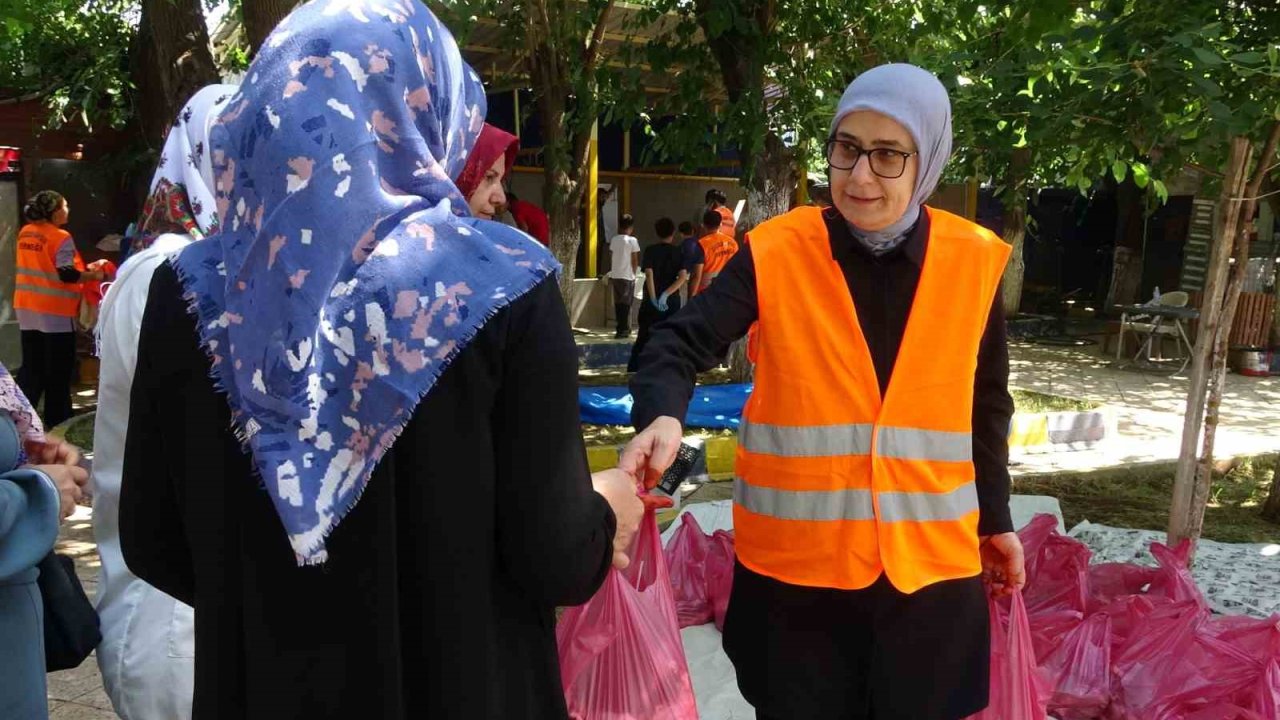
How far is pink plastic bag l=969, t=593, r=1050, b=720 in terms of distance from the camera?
2.27m

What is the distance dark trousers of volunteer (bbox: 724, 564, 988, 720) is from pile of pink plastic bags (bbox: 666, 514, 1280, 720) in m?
0.46

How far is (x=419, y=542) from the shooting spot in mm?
1212

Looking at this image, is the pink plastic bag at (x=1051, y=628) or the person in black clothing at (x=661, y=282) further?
the person in black clothing at (x=661, y=282)

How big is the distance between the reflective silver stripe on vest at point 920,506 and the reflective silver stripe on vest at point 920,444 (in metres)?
0.07

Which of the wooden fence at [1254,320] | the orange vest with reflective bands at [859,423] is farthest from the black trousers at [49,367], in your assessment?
the wooden fence at [1254,320]

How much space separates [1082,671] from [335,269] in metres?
2.65

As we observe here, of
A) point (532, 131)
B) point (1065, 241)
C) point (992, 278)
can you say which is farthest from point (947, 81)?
point (1065, 241)

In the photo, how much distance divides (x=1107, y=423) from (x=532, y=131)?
9.77m

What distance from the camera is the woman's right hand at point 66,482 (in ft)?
6.04

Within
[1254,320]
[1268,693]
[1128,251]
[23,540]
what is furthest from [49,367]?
[1128,251]

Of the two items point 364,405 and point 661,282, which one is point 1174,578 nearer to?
point 364,405

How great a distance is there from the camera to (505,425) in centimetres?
122

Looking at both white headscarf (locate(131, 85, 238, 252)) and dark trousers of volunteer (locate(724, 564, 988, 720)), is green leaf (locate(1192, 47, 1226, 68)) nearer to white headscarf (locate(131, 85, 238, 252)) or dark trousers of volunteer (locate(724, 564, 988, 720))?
dark trousers of volunteer (locate(724, 564, 988, 720))

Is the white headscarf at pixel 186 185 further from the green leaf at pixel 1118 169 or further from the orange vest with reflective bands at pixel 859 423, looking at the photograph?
the green leaf at pixel 1118 169
